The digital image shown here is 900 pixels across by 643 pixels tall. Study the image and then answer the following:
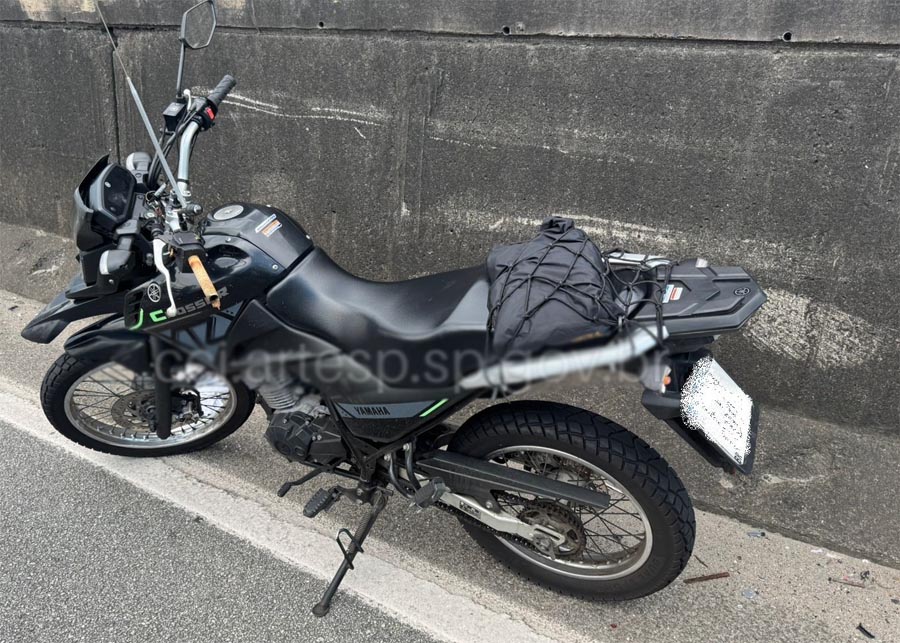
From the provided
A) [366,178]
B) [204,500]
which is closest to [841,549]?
[204,500]

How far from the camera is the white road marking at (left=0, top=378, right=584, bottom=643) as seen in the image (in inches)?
79.7

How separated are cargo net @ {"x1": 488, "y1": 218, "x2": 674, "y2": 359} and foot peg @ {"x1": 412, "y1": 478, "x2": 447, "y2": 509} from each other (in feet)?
1.88

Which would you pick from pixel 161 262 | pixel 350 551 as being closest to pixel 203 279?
pixel 161 262

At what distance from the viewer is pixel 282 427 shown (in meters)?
2.06

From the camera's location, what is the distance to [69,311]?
2215 millimetres

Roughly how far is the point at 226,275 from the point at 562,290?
41.3 inches

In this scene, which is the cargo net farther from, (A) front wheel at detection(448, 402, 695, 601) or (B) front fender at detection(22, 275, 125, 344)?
(B) front fender at detection(22, 275, 125, 344)

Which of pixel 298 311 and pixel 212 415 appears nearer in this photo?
pixel 298 311

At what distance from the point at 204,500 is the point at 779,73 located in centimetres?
285

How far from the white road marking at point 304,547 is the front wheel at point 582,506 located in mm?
181

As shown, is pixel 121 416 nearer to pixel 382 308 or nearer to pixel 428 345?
pixel 382 308

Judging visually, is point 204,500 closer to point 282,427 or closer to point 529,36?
point 282,427

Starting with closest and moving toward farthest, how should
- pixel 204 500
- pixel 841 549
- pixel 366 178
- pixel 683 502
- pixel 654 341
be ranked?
pixel 654 341, pixel 683 502, pixel 841 549, pixel 204 500, pixel 366 178

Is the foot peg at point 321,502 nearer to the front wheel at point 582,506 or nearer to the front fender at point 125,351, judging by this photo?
the front wheel at point 582,506
